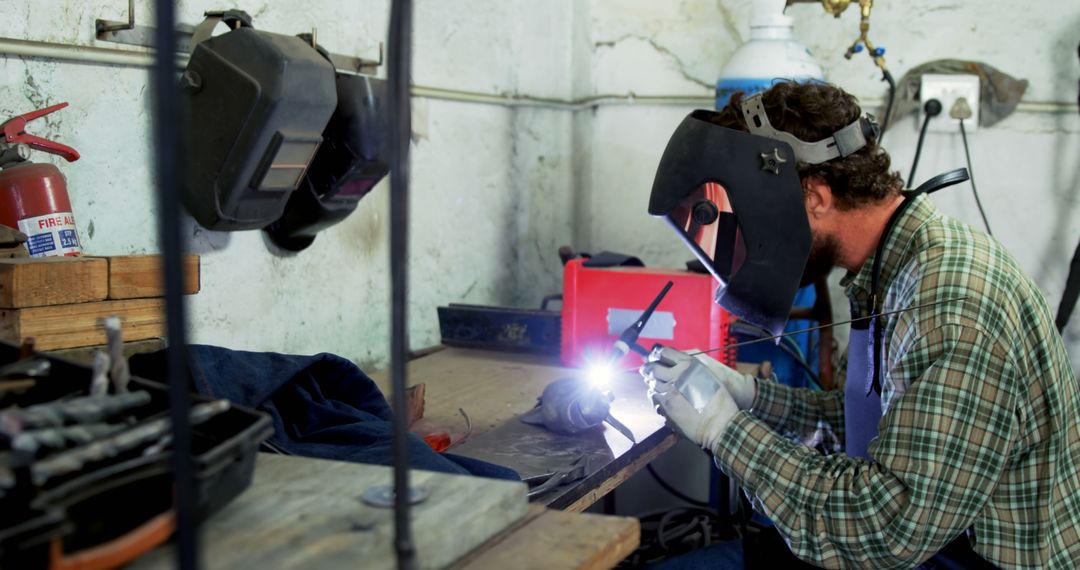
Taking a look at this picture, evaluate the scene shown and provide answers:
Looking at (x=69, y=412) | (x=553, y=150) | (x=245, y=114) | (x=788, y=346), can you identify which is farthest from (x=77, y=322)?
(x=553, y=150)

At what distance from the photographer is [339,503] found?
0.94 metres

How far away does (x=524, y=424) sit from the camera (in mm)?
1952

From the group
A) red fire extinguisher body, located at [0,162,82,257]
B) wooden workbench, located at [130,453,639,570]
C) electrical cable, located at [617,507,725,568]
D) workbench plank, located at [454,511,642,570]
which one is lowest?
electrical cable, located at [617,507,725,568]

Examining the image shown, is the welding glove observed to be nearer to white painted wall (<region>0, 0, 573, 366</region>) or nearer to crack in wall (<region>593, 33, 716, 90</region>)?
white painted wall (<region>0, 0, 573, 366</region>)

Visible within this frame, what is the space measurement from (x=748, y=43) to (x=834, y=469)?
166 centimetres

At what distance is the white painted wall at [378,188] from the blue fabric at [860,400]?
1.00m

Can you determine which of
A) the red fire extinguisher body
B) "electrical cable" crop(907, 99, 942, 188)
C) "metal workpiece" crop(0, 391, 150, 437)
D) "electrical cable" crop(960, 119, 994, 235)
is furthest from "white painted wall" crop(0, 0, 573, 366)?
"electrical cable" crop(960, 119, 994, 235)

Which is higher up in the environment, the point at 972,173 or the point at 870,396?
the point at 972,173

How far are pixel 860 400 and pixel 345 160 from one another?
1117 mm

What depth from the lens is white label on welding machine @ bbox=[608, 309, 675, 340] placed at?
238 cm

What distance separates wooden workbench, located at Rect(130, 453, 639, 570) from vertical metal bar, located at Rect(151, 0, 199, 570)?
0.51 ft

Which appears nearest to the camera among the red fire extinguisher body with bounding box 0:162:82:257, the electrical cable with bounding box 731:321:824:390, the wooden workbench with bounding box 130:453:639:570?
the wooden workbench with bounding box 130:453:639:570

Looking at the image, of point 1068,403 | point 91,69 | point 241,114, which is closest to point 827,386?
point 1068,403

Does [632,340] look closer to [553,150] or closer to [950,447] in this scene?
[950,447]
